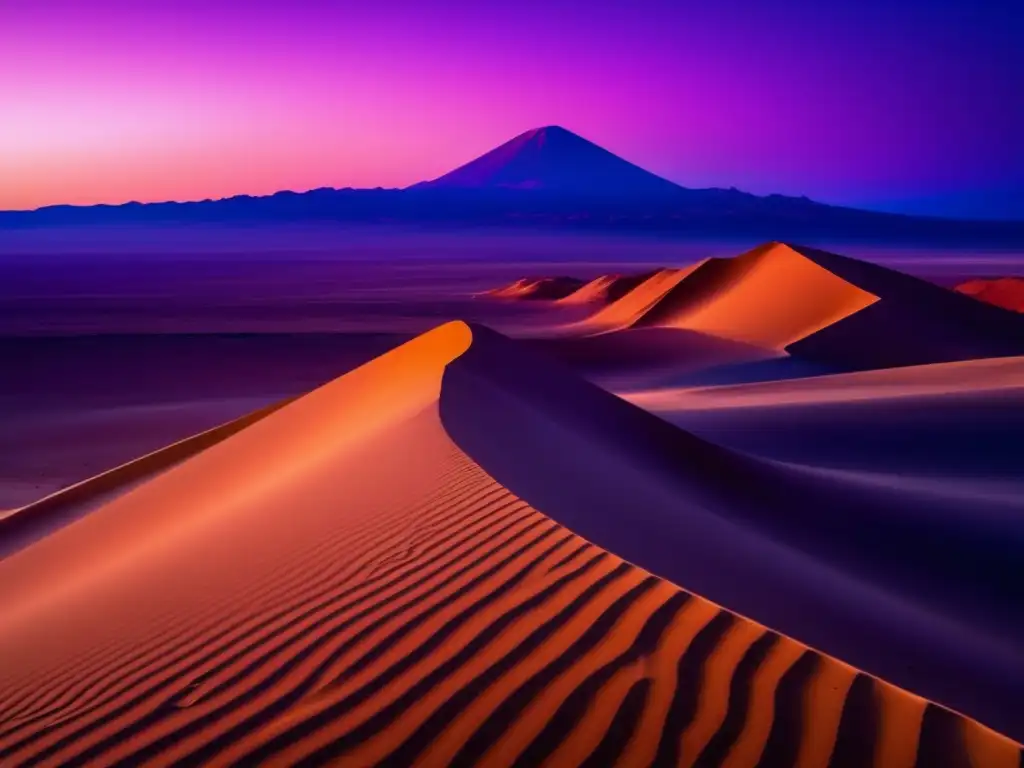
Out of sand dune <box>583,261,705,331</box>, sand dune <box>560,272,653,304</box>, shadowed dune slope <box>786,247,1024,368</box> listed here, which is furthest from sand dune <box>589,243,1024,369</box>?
sand dune <box>560,272,653,304</box>

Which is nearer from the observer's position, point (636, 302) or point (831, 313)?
point (831, 313)

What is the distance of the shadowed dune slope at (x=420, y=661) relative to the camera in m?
2.72

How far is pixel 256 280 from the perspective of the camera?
67.4 m

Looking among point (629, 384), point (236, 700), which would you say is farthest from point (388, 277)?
point (236, 700)

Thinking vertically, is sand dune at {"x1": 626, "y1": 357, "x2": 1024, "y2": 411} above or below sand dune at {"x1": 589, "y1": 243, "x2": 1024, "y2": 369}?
above

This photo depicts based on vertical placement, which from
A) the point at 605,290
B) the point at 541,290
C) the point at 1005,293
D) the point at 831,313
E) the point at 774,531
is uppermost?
the point at 774,531

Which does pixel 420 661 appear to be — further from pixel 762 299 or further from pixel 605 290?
pixel 605 290

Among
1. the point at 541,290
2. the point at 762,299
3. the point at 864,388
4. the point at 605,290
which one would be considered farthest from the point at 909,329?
the point at 541,290

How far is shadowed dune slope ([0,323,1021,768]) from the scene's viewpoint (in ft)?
8.92

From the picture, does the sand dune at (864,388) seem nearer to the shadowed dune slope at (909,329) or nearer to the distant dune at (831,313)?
the distant dune at (831,313)

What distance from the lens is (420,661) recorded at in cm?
326

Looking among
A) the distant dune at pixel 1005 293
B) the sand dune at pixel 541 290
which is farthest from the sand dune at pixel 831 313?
the sand dune at pixel 541 290

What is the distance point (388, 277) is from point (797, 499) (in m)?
61.7

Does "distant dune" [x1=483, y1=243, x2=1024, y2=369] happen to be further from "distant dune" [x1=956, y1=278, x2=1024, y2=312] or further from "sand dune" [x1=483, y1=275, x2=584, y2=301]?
"sand dune" [x1=483, y1=275, x2=584, y2=301]
